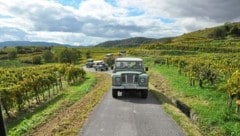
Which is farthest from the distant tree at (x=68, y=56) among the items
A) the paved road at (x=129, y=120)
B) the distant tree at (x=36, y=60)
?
the paved road at (x=129, y=120)

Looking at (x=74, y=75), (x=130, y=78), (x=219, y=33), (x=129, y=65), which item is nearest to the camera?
(x=130, y=78)

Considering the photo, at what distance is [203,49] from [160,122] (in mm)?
74180

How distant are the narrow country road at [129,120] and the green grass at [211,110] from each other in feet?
6.04

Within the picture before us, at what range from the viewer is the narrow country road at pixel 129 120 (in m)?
13.6

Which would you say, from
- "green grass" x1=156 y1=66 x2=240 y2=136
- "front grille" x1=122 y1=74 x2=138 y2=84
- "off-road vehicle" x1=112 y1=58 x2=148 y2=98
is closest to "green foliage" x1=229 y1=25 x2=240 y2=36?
"green grass" x1=156 y1=66 x2=240 y2=136

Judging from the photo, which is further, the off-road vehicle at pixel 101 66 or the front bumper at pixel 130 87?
the off-road vehicle at pixel 101 66

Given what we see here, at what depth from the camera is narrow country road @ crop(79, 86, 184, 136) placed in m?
13.6

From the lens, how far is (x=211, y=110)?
60.9 ft

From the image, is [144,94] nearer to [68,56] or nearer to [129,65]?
[129,65]

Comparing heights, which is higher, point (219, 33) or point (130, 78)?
point (219, 33)

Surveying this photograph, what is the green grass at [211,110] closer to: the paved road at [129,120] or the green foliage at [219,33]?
the paved road at [129,120]

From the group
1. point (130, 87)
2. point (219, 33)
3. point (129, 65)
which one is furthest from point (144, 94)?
point (219, 33)

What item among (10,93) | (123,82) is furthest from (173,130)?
(10,93)

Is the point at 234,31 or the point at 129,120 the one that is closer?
the point at 129,120
